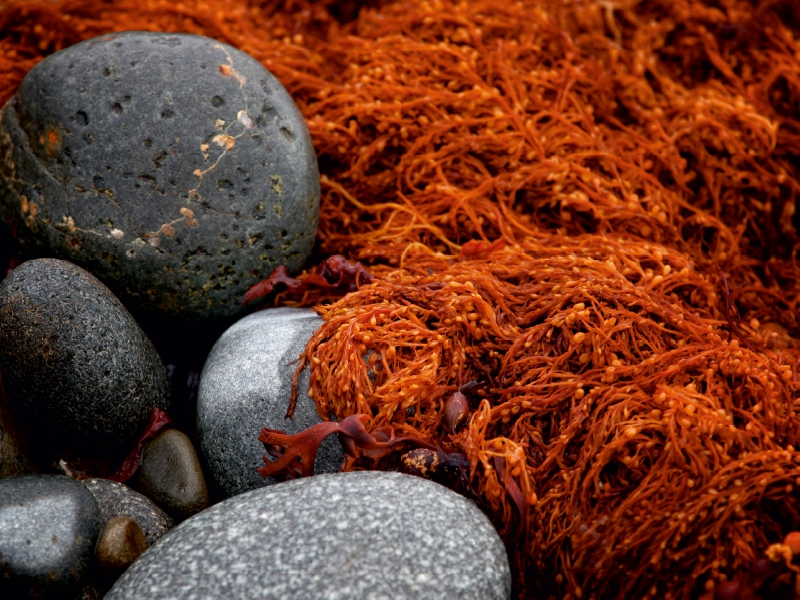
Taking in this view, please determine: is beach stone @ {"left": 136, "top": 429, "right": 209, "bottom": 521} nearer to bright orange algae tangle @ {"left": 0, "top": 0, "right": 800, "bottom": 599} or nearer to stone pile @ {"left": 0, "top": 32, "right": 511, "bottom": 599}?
stone pile @ {"left": 0, "top": 32, "right": 511, "bottom": 599}

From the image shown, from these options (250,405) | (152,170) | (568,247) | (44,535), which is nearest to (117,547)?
(44,535)

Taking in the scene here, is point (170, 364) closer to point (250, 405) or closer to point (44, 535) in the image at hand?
point (250, 405)

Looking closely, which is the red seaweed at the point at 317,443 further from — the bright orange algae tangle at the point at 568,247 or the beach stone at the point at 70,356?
the beach stone at the point at 70,356

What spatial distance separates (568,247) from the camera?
2.46m

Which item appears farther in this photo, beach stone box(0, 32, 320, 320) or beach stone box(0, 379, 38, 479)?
beach stone box(0, 32, 320, 320)

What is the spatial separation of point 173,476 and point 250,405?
1.30 feet

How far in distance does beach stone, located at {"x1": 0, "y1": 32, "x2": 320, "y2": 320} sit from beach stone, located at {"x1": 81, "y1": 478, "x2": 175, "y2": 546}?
70 centimetres

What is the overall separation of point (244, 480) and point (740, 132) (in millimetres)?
2565

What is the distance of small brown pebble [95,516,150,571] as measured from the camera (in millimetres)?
1720

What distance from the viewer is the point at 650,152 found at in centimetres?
279

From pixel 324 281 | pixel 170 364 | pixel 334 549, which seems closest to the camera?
pixel 334 549

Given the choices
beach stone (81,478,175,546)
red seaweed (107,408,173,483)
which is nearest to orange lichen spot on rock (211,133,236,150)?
red seaweed (107,408,173,483)

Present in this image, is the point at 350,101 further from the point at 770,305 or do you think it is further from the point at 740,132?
the point at 770,305

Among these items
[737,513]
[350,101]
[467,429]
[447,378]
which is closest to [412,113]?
[350,101]
